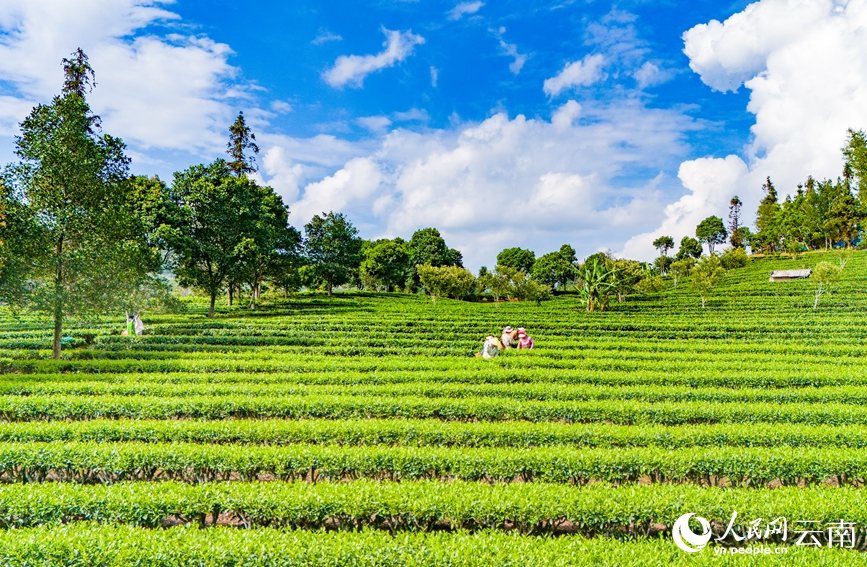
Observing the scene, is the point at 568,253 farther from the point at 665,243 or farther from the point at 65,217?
the point at 65,217

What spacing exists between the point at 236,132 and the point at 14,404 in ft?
158

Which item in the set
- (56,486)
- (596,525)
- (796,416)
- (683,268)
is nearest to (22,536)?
(56,486)

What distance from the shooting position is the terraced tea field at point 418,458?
232 inches

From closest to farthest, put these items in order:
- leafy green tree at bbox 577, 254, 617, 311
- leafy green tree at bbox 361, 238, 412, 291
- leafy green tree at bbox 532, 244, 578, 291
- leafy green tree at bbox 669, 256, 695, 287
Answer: leafy green tree at bbox 577, 254, 617, 311 → leafy green tree at bbox 361, 238, 412, 291 → leafy green tree at bbox 669, 256, 695, 287 → leafy green tree at bbox 532, 244, 578, 291

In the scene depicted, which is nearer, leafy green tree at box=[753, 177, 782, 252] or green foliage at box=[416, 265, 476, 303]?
green foliage at box=[416, 265, 476, 303]

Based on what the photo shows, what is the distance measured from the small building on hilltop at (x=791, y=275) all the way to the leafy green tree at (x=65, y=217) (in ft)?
218

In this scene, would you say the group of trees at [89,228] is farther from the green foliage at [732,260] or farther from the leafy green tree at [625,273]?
the green foliage at [732,260]

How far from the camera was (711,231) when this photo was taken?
8900cm

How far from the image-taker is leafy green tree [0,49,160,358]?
60.2 feet

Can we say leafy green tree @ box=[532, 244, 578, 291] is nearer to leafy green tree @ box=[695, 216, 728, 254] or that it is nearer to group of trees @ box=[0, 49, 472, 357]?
leafy green tree @ box=[695, 216, 728, 254]

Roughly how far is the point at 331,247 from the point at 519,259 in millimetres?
39037

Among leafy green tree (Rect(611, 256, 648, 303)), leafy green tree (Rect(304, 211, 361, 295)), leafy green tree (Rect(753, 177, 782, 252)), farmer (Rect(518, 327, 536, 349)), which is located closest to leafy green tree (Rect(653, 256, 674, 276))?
leafy green tree (Rect(753, 177, 782, 252))

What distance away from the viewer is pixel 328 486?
7.31m

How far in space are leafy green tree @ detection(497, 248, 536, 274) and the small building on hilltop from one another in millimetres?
36849
